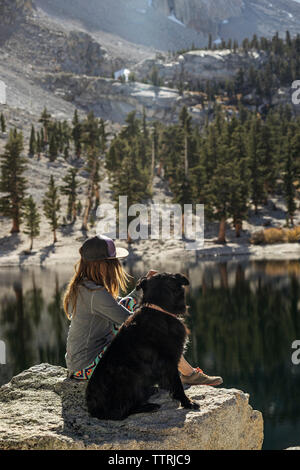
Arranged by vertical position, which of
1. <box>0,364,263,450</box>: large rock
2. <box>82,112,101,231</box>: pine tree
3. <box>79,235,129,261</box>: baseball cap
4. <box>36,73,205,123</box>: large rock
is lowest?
<box>0,364,263,450</box>: large rock

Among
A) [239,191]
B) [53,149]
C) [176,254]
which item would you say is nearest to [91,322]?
[176,254]

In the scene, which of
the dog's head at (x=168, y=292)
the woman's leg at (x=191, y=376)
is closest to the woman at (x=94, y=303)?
the dog's head at (x=168, y=292)

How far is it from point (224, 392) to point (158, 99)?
131842 millimetres

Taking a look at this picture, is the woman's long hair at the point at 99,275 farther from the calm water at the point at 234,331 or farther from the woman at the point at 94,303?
the calm water at the point at 234,331

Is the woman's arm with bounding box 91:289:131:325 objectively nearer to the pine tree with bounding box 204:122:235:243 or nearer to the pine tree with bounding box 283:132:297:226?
the pine tree with bounding box 204:122:235:243

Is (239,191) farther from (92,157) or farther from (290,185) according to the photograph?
(92,157)

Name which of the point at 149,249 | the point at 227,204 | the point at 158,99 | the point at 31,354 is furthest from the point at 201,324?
the point at 158,99

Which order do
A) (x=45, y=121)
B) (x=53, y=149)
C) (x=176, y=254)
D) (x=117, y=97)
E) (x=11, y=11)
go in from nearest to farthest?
1. (x=176, y=254)
2. (x=53, y=149)
3. (x=45, y=121)
4. (x=117, y=97)
5. (x=11, y=11)

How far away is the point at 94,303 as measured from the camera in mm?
4875

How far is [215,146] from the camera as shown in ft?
164

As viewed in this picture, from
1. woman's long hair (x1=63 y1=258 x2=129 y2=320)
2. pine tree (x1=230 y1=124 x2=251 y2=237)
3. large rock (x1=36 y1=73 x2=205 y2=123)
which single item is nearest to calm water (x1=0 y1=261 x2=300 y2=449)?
woman's long hair (x1=63 y1=258 x2=129 y2=320)

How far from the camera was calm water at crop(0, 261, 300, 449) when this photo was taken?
1013cm

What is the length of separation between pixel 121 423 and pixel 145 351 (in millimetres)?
799

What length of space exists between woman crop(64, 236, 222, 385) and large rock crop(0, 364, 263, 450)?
1.81 ft
